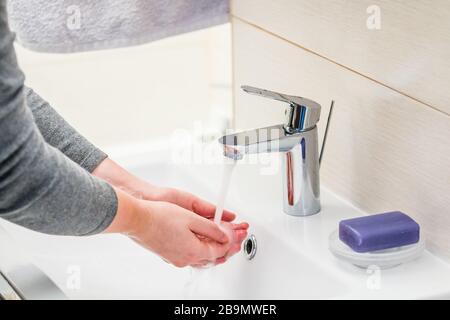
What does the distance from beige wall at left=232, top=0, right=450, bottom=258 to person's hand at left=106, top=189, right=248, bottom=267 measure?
16 centimetres

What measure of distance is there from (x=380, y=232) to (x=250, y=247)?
0.21 metres

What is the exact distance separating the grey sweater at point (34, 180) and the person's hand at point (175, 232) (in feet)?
0.10

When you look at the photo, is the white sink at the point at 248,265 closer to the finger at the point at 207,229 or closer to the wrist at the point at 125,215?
the finger at the point at 207,229

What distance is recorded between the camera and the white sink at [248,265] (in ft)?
2.60

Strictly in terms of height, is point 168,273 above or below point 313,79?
below

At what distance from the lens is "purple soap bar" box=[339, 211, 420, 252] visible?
779mm

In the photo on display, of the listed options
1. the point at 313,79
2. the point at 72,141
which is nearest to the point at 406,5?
the point at 313,79

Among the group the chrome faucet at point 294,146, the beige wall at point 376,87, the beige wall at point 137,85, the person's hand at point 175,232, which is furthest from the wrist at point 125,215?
the beige wall at point 137,85

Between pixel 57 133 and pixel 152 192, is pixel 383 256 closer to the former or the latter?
pixel 152 192

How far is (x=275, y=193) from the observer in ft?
3.28

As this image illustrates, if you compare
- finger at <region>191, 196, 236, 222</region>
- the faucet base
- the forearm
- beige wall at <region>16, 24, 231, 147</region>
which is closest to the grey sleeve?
the forearm

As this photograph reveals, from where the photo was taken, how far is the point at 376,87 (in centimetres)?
85
